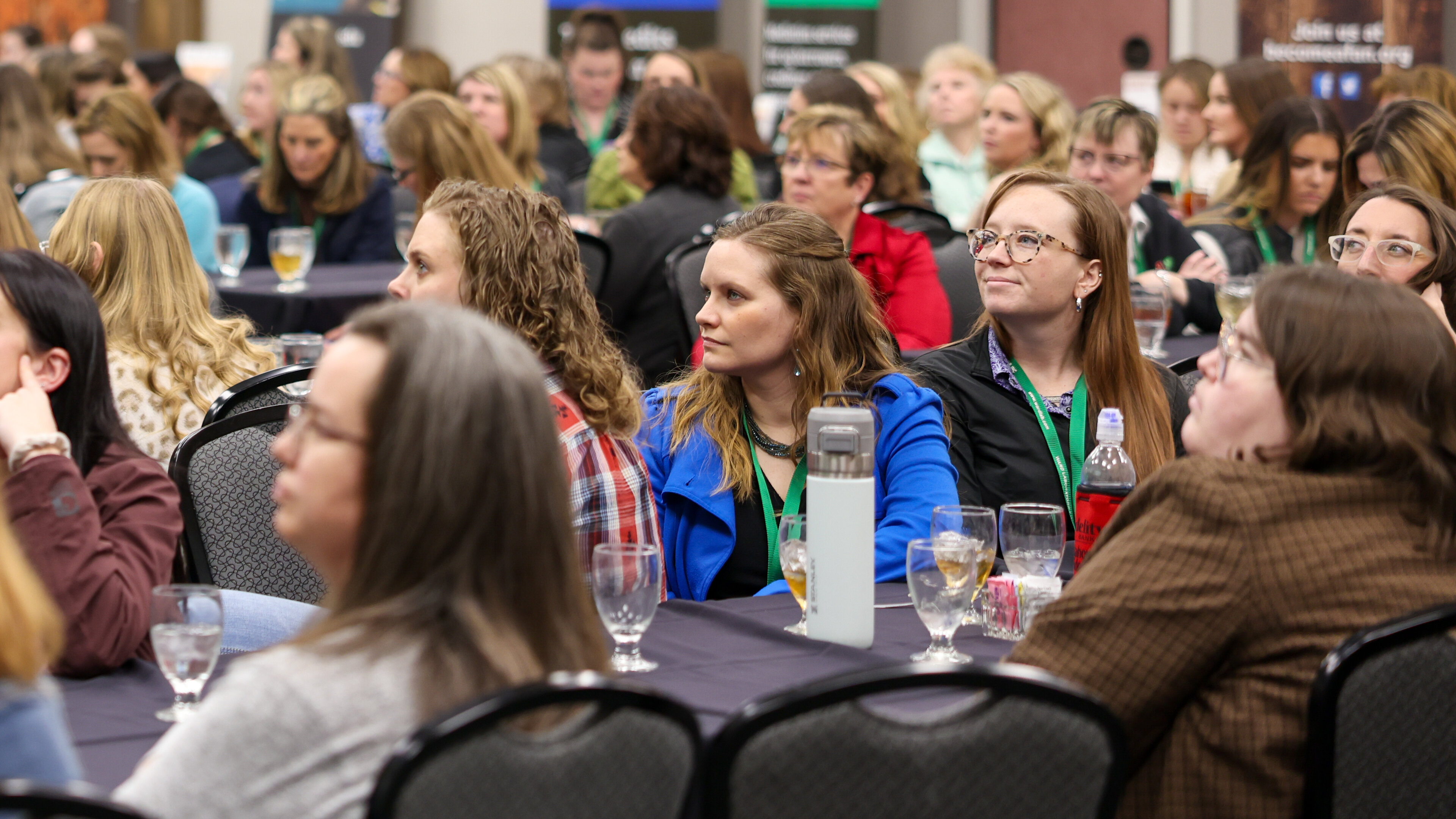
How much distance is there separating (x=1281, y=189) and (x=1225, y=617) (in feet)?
13.1

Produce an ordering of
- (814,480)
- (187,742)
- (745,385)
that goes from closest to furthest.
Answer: (187,742) < (814,480) < (745,385)

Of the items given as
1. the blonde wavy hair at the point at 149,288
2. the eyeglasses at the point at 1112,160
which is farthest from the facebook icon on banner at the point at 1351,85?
the blonde wavy hair at the point at 149,288

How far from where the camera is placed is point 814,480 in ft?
6.81

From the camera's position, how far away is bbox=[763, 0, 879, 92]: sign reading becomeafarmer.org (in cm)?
1223

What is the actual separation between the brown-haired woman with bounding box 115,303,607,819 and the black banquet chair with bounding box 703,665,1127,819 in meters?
0.20

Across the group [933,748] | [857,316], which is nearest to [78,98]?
[857,316]

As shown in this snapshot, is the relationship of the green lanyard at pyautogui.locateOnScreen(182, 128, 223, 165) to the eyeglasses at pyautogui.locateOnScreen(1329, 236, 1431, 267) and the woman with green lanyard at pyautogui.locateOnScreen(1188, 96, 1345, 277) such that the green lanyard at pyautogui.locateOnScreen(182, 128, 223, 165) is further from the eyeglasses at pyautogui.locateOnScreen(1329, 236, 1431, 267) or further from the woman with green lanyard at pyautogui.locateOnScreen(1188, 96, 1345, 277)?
the eyeglasses at pyautogui.locateOnScreen(1329, 236, 1431, 267)

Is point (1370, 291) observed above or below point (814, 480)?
above

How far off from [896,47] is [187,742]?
39.1 ft

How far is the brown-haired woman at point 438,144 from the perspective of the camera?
19.2 feet

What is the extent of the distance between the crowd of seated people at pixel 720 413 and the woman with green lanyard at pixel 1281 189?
14mm

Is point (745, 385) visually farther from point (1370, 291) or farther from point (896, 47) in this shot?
point (896, 47)

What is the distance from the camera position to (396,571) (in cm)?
137

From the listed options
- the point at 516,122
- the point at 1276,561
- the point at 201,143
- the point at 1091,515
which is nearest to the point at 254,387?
the point at 1091,515
